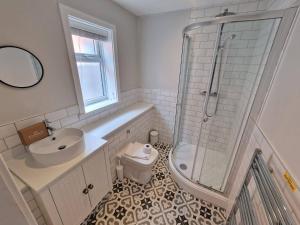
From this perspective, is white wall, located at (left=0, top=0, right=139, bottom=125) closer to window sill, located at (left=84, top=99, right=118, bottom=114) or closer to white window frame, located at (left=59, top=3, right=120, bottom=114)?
white window frame, located at (left=59, top=3, right=120, bottom=114)

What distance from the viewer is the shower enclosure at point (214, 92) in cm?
156

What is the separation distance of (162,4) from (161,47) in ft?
1.85

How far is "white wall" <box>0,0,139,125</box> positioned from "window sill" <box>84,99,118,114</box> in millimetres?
250

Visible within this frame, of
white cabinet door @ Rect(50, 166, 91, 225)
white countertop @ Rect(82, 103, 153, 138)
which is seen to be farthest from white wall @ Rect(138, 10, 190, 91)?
white cabinet door @ Rect(50, 166, 91, 225)

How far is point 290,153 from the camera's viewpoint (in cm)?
68

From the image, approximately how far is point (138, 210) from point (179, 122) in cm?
138

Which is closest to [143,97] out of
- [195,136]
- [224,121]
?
[195,136]

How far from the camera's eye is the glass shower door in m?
1.56

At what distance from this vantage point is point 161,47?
86.4 inches

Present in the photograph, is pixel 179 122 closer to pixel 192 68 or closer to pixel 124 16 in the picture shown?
pixel 192 68

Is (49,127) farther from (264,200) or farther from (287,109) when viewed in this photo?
(287,109)

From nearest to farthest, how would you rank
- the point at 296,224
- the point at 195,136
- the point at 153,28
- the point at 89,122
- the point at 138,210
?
the point at 296,224
the point at 138,210
the point at 89,122
the point at 153,28
the point at 195,136

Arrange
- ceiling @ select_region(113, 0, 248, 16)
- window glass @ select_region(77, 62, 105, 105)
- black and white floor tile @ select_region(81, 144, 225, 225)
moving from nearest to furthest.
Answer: black and white floor tile @ select_region(81, 144, 225, 225) → ceiling @ select_region(113, 0, 248, 16) → window glass @ select_region(77, 62, 105, 105)

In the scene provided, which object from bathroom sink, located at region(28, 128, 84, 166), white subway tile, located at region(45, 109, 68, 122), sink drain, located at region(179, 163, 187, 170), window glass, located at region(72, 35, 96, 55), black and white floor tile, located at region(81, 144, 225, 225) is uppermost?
window glass, located at region(72, 35, 96, 55)
